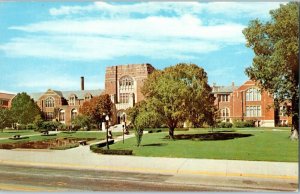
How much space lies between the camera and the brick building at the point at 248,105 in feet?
59.6

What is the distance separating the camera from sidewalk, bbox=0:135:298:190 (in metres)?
12.1

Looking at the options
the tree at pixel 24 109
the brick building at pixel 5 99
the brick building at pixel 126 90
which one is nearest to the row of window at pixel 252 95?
the brick building at pixel 126 90

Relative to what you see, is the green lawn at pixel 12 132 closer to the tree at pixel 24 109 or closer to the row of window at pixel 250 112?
the tree at pixel 24 109

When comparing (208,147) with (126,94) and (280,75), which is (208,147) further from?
(126,94)

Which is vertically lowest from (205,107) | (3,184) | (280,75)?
(3,184)

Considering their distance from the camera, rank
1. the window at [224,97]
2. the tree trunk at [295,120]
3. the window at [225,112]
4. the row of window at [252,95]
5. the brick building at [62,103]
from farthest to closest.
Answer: the window at [225,112], the window at [224,97], the row of window at [252,95], the brick building at [62,103], the tree trunk at [295,120]

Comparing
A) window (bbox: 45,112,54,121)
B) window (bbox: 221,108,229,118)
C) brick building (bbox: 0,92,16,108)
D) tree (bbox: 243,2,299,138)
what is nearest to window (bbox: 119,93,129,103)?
window (bbox: 45,112,54,121)

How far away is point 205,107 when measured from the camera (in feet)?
69.3

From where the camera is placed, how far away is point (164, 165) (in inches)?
548

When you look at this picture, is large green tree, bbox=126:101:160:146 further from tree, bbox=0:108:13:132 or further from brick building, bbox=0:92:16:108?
brick building, bbox=0:92:16:108

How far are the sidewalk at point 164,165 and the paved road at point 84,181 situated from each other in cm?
75

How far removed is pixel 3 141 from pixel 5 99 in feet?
8.93

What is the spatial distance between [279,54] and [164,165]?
7504 mm

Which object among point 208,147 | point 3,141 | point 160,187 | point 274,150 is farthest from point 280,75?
point 3,141
